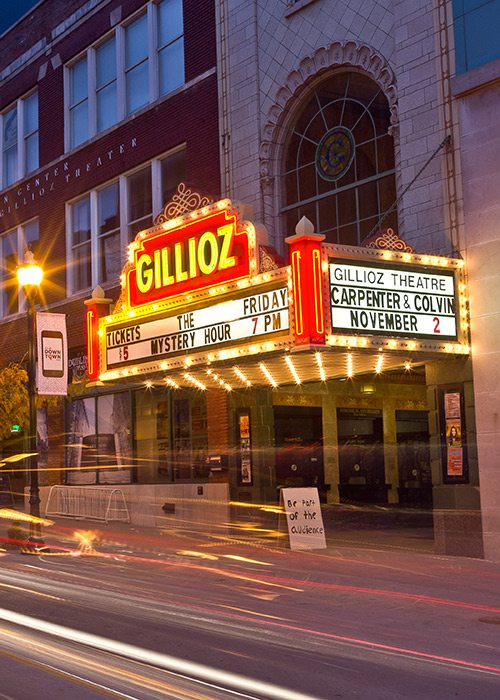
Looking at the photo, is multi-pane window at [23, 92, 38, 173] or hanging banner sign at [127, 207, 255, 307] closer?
hanging banner sign at [127, 207, 255, 307]

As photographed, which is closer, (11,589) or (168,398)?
(11,589)

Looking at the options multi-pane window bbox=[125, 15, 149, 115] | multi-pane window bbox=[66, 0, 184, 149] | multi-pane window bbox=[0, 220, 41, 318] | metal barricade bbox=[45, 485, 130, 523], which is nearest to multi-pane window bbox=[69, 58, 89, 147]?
multi-pane window bbox=[66, 0, 184, 149]

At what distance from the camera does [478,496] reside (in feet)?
57.3

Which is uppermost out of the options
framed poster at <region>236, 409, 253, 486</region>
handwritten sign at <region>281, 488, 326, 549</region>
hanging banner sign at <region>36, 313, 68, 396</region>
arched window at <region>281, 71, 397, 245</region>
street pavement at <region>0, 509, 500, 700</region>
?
arched window at <region>281, 71, 397, 245</region>

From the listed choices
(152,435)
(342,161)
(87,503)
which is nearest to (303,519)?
(342,161)

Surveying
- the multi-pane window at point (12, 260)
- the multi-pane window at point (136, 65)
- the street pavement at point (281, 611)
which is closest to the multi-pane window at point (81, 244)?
the multi-pane window at point (12, 260)

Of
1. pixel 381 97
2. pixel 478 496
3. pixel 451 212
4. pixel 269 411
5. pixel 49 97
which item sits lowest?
pixel 478 496

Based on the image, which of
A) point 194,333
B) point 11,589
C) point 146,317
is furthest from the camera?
point 146,317

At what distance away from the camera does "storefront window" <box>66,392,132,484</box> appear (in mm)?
28000

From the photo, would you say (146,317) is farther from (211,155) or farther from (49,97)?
A: (49,97)

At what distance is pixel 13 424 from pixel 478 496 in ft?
48.8

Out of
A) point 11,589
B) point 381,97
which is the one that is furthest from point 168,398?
point 11,589

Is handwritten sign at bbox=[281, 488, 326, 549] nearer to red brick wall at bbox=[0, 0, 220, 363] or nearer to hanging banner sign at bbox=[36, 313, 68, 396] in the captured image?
hanging banner sign at bbox=[36, 313, 68, 396]

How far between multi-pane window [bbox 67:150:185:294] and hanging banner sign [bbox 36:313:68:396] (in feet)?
18.8
